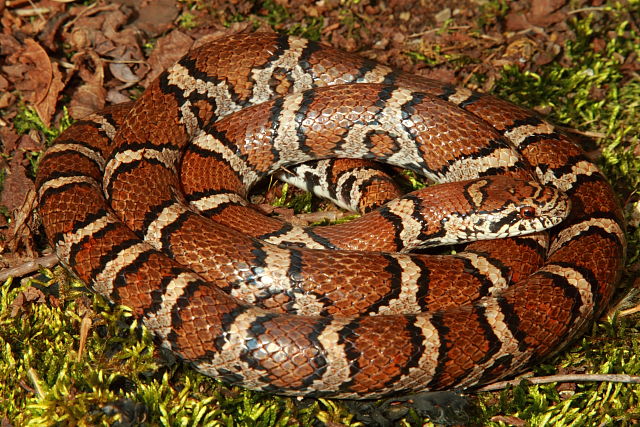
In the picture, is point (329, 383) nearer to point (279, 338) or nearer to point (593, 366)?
point (279, 338)

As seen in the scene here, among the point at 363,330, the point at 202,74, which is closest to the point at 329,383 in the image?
the point at 363,330

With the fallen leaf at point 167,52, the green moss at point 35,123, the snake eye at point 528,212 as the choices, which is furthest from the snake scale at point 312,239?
the fallen leaf at point 167,52

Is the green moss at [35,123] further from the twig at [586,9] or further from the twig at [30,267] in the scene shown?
the twig at [586,9]

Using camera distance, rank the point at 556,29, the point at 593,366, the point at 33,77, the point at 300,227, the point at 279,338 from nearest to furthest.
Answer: the point at 279,338, the point at 593,366, the point at 300,227, the point at 33,77, the point at 556,29

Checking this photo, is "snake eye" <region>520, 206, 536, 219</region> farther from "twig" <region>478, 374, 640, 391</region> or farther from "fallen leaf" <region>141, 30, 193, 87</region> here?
"fallen leaf" <region>141, 30, 193, 87</region>

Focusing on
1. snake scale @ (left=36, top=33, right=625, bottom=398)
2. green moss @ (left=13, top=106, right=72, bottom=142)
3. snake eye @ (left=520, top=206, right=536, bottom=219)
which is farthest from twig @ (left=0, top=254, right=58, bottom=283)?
snake eye @ (left=520, top=206, right=536, bottom=219)

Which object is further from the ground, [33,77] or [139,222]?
[33,77]
